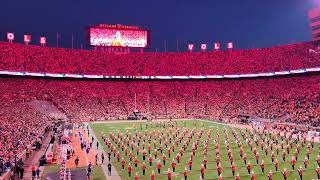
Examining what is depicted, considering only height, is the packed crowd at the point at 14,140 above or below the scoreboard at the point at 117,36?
below

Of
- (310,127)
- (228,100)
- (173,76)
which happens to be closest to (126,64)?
(173,76)

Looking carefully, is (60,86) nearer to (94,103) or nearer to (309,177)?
(94,103)

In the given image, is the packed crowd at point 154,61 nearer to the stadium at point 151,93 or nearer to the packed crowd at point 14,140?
the stadium at point 151,93

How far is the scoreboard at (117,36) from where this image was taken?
232ft

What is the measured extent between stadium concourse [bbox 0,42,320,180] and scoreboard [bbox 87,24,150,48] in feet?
8.00

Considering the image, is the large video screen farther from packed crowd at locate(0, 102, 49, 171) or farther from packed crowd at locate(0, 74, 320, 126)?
packed crowd at locate(0, 102, 49, 171)

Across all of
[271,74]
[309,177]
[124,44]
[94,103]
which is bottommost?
[309,177]

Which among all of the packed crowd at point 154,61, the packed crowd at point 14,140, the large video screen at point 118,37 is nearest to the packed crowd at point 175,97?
the packed crowd at point 154,61

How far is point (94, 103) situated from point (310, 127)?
33921 millimetres

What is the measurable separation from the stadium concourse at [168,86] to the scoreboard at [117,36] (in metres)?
2.44

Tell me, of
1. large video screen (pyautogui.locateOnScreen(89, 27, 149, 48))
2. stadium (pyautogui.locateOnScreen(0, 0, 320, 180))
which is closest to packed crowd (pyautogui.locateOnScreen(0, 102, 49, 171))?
stadium (pyautogui.locateOnScreen(0, 0, 320, 180))

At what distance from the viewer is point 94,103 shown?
199ft

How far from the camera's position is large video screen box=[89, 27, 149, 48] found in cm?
7075

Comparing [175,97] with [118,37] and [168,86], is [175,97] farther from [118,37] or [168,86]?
[118,37]
